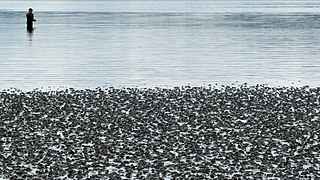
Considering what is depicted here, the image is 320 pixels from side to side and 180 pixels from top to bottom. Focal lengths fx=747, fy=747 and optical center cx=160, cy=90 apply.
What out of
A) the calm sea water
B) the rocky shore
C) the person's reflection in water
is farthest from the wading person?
the rocky shore

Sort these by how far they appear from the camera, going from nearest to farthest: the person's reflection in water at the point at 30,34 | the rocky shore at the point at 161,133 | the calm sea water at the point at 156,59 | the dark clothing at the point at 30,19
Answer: the rocky shore at the point at 161,133
the calm sea water at the point at 156,59
the person's reflection in water at the point at 30,34
the dark clothing at the point at 30,19

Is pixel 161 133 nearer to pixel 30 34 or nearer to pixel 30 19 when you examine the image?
pixel 30 19

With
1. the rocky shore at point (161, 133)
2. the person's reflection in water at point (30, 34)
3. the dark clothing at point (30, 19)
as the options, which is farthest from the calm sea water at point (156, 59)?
the rocky shore at point (161, 133)

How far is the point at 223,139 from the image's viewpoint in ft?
69.3

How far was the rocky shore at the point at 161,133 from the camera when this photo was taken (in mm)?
17891

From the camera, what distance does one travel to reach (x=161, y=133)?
2188cm

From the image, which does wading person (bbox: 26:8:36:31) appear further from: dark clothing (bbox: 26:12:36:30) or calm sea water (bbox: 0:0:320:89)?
calm sea water (bbox: 0:0:320:89)

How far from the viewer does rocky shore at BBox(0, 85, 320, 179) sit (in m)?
17.9

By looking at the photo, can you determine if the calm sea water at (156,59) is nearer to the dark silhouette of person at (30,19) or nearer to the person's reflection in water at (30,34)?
the person's reflection in water at (30,34)


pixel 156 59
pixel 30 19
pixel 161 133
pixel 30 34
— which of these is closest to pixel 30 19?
pixel 30 19

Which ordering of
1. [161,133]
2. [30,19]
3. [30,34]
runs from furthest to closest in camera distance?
[30,34] → [30,19] → [161,133]

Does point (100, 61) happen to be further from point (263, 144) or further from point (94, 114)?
point (263, 144)

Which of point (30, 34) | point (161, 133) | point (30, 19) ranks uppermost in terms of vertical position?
point (30, 19)

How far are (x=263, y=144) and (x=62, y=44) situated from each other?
34056 mm
